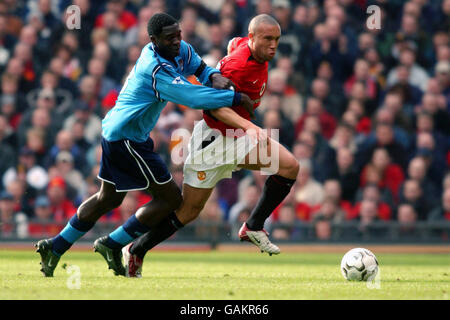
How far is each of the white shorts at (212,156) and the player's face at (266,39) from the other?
76cm

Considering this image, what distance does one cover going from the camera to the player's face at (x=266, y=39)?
7746mm

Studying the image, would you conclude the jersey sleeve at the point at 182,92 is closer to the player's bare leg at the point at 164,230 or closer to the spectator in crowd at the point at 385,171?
the player's bare leg at the point at 164,230

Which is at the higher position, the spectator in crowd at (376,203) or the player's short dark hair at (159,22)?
the player's short dark hair at (159,22)

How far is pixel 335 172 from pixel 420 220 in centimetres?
139

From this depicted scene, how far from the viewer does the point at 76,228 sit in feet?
24.8

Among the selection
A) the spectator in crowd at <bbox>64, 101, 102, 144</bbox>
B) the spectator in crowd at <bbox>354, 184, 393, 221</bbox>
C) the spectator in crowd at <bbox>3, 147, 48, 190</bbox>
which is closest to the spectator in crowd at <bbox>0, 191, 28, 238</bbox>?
the spectator in crowd at <bbox>3, 147, 48, 190</bbox>

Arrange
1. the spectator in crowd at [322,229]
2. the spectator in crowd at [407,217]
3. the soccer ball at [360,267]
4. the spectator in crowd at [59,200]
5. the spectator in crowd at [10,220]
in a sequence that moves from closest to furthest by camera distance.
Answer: the soccer ball at [360,267]
the spectator in crowd at [10,220]
the spectator in crowd at [322,229]
the spectator in crowd at [407,217]
the spectator in crowd at [59,200]

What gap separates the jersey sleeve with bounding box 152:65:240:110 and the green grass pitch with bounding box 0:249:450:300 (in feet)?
4.63

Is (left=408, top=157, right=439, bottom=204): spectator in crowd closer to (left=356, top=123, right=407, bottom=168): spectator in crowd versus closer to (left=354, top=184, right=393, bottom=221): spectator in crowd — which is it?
(left=356, top=123, right=407, bottom=168): spectator in crowd

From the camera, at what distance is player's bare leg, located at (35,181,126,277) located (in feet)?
24.5

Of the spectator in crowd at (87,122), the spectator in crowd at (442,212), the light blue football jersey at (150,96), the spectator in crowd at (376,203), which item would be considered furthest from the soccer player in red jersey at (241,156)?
the spectator in crowd at (87,122)

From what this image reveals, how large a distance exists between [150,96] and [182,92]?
333 millimetres

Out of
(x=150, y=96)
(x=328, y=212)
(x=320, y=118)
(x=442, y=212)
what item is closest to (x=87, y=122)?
(x=320, y=118)

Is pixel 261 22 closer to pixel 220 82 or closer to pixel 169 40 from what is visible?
pixel 220 82
